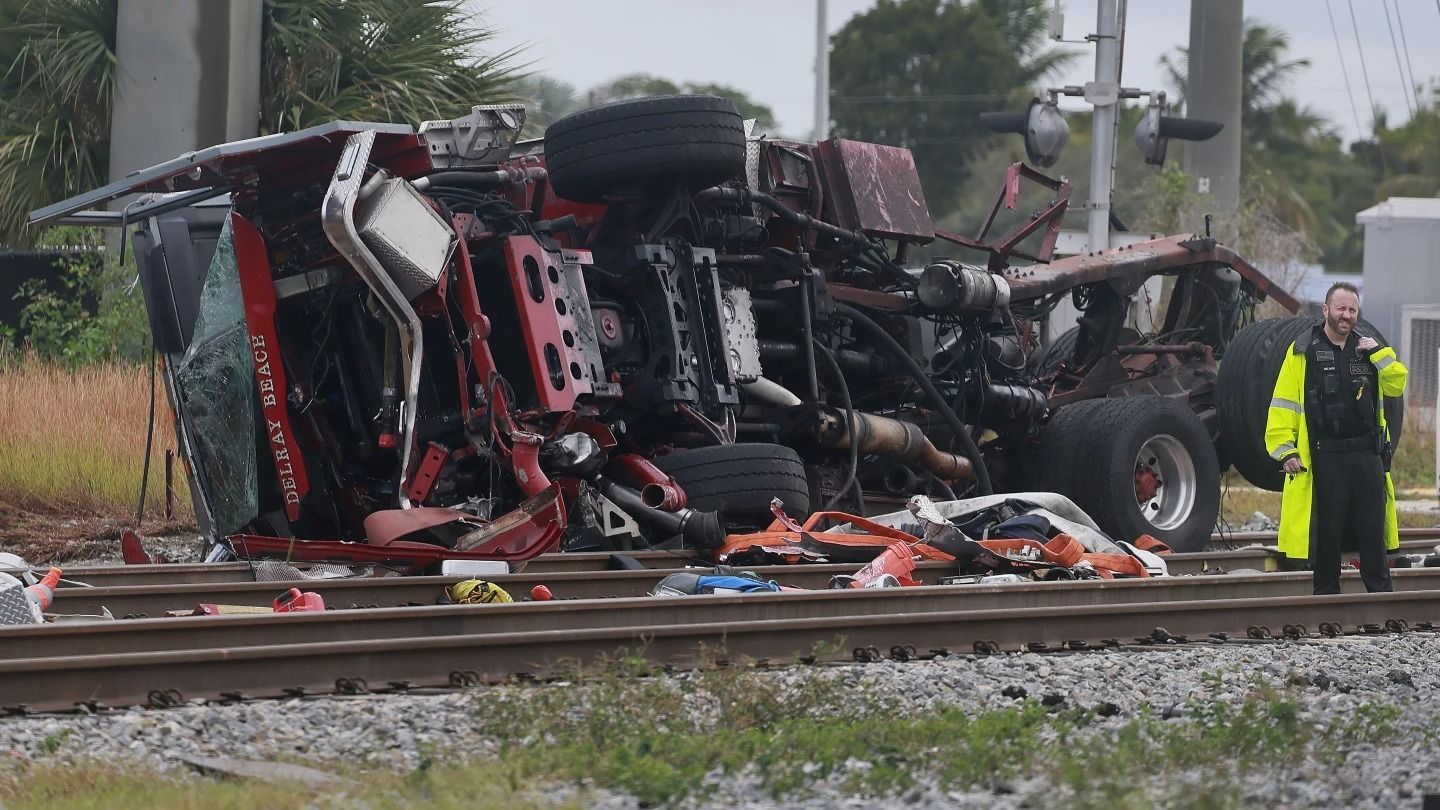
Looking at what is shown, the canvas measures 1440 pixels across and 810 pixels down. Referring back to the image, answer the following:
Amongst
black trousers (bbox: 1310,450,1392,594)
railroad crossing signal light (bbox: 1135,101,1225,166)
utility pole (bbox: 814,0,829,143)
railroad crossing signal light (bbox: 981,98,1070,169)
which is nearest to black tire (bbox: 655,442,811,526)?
black trousers (bbox: 1310,450,1392,594)

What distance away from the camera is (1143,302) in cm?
1472

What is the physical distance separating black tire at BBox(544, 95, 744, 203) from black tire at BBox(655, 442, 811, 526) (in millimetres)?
1493

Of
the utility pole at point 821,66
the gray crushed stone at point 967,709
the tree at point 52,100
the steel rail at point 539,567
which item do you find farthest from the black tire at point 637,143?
the utility pole at point 821,66

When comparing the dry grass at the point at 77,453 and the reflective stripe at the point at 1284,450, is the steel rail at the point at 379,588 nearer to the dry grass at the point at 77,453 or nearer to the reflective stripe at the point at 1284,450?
the reflective stripe at the point at 1284,450

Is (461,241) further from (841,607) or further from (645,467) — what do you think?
(841,607)

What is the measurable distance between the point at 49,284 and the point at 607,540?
10463mm

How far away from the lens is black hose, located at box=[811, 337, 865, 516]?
11.5 metres

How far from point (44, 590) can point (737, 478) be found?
388 cm

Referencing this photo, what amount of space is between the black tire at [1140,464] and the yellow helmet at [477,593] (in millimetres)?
4973

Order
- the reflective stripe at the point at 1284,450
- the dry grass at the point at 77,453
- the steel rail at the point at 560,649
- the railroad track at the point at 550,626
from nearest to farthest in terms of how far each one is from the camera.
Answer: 1. the steel rail at the point at 560,649
2. the railroad track at the point at 550,626
3. the reflective stripe at the point at 1284,450
4. the dry grass at the point at 77,453

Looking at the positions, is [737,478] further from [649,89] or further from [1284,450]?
[649,89]

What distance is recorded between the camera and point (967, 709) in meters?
6.23

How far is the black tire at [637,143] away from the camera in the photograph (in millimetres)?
10328

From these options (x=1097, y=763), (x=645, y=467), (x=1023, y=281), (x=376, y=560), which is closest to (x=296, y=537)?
(x=376, y=560)
